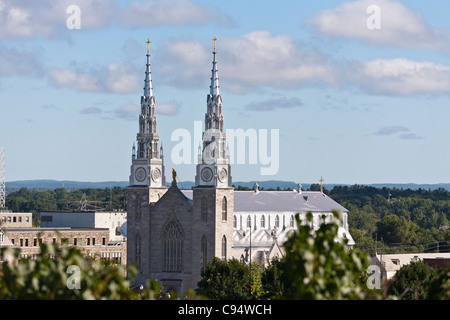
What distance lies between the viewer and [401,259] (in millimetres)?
147625

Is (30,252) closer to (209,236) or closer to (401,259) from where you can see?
(209,236)

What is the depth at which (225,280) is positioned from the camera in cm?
11031

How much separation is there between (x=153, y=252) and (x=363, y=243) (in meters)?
70.9

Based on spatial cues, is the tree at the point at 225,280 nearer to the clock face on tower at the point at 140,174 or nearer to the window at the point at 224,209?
the window at the point at 224,209

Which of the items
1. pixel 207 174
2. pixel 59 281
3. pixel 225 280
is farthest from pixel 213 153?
pixel 59 281

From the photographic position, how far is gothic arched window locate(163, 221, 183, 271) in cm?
13375

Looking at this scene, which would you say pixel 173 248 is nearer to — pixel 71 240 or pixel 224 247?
pixel 224 247

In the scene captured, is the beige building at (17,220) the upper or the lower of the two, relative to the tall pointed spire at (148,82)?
lower

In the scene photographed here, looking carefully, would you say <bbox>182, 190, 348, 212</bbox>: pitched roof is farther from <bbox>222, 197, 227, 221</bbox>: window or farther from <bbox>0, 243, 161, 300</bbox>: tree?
<bbox>0, 243, 161, 300</bbox>: tree

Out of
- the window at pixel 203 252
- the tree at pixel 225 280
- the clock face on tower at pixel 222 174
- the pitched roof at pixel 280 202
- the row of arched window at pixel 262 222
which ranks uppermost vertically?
the clock face on tower at pixel 222 174

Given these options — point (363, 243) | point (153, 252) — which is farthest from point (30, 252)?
point (363, 243)

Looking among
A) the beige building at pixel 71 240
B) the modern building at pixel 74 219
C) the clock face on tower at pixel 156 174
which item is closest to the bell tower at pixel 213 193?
the clock face on tower at pixel 156 174

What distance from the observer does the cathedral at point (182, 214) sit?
130m

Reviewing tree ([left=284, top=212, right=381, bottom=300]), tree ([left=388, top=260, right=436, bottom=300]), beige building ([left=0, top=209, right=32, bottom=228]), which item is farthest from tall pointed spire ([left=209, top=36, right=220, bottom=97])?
tree ([left=284, top=212, right=381, bottom=300])
